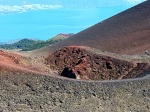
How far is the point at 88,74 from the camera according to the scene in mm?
31016

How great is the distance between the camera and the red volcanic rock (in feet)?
98.7

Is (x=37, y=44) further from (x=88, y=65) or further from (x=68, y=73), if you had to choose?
(x=68, y=73)

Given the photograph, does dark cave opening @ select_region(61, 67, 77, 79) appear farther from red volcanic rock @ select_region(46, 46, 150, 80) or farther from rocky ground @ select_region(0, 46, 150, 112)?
rocky ground @ select_region(0, 46, 150, 112)

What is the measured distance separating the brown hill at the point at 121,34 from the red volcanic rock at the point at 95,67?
18.7 metres

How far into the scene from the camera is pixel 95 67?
105 feet

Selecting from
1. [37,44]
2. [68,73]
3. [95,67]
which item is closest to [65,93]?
[68,73]

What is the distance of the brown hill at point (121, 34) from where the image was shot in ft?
190

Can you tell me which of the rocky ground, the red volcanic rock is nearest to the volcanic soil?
the red volcanic rock

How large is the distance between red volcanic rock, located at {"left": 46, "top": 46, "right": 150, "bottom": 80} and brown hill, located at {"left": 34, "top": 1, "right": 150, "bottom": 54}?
61.5 feet

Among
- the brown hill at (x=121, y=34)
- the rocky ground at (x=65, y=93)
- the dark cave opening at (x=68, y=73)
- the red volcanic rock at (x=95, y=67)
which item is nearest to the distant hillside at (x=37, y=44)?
the brown hill at (x=121, y=34)

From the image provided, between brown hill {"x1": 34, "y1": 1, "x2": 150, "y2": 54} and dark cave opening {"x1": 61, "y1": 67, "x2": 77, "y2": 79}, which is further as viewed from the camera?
brown hill {"x1": 34, "y1": 1, "x2": 150, "y2": 54}

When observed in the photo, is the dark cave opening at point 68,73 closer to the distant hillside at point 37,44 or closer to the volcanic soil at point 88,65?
the volcanic soil at point 88,65

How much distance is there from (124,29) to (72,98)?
4899 centimetres

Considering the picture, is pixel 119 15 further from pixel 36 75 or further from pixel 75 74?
pixel 36 75
